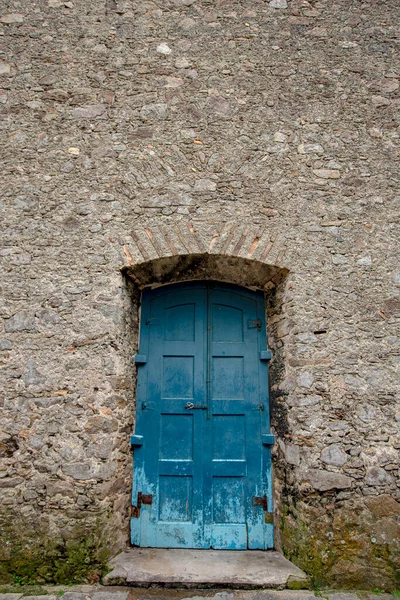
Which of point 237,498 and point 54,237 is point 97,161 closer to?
point 54,237

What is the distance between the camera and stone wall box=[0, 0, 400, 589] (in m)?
2.63

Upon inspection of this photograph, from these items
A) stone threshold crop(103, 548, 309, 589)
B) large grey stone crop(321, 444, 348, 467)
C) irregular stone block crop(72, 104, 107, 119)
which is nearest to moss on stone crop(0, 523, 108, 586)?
stone threshold crop(103, 548, 309, 589)

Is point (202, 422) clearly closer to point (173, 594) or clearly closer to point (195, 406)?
point (195, 406)

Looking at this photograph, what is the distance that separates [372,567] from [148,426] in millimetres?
1689

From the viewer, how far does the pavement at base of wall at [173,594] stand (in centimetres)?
237

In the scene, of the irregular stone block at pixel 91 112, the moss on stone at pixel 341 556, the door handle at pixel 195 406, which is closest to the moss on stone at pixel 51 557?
the door handle at pixel 195 406

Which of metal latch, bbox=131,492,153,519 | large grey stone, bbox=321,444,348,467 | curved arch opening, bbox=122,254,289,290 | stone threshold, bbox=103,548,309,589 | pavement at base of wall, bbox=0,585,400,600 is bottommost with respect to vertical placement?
pavement at base of wall, bbox=0,585,400,600

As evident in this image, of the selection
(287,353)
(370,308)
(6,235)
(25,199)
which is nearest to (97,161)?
(25,199)

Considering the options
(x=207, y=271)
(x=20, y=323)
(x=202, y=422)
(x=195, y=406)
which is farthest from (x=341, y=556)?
(x=20, y=323)

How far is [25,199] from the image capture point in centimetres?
309

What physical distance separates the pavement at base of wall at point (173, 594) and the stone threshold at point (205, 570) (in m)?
0.04

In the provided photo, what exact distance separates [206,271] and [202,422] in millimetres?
1137

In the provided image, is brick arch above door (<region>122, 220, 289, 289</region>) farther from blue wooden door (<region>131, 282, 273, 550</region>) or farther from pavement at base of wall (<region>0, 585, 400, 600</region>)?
pavement at base of wall (<region>0, 585, 400, 600</region>)

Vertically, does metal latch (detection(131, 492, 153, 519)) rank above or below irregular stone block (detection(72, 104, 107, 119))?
below
